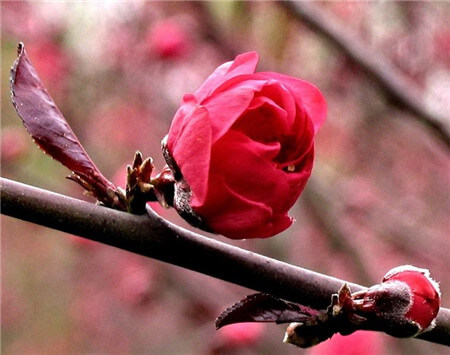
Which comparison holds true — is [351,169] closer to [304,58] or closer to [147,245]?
[304,58]

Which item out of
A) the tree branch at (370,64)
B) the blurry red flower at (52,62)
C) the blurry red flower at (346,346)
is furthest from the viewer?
the blurry red flower at (52,62)

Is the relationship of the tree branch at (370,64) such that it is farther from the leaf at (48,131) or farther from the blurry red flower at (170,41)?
the blurry red flower at (170,41)

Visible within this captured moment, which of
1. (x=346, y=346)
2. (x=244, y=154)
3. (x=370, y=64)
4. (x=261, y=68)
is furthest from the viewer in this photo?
(x=261, y=68)

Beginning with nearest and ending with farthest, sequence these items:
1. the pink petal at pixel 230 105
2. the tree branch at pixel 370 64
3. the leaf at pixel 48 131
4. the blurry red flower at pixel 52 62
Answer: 1. the pink petal at pixel 230 105
2. the leaf at pixel 48 131
3. the tree branch at pixel 370 64
4. the blurry red flower at pixel 52 62

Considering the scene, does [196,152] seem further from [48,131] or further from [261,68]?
[261,68]

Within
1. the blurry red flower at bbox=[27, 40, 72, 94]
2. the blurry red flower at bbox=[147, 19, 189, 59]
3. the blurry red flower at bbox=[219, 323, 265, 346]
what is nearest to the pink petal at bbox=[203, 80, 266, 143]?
the blurry red flower at bbox=[219, 323, 265, 346]

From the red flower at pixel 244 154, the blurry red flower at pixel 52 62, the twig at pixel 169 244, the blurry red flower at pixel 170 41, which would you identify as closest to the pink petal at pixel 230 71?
the red flower at pixel 244 154

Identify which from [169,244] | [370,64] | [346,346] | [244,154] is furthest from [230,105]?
[370,64]
